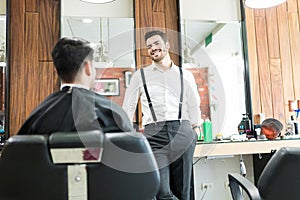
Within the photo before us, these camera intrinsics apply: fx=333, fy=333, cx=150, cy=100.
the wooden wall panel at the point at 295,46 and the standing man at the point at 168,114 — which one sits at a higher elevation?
the wooden wall panel at the point at 295,46

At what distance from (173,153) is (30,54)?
64.6 inches

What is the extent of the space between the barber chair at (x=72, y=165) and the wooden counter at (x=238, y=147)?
1.67m

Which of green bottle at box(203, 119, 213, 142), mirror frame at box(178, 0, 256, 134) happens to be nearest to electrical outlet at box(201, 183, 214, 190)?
green bottle at box(203, 119, 213, 142)

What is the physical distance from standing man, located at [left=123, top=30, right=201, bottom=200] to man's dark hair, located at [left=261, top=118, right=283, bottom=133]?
3.36 feet

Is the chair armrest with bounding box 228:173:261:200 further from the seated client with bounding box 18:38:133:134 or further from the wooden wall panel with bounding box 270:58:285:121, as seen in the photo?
the wooden wall panel with bounding box 270:58:285:121

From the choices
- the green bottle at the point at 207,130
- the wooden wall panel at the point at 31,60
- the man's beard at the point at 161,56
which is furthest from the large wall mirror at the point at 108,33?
the green bottle at the point at 207,130

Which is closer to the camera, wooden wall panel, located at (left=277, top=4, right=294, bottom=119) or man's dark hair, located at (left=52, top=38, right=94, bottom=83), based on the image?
man's dark hair, located at (left=52, top=38, right=94, bottom=83)

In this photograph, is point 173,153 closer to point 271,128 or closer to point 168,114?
point 168,114

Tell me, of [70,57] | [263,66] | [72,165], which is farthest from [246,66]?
[72,165]

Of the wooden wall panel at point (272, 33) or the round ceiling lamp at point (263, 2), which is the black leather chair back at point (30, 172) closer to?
the round ceiling lamp at point (263, 2)

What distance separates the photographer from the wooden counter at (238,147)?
2.72 meters

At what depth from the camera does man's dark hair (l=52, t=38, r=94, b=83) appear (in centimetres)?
135

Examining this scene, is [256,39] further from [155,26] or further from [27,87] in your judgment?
[27,87]

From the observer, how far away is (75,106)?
1295 millimetres
